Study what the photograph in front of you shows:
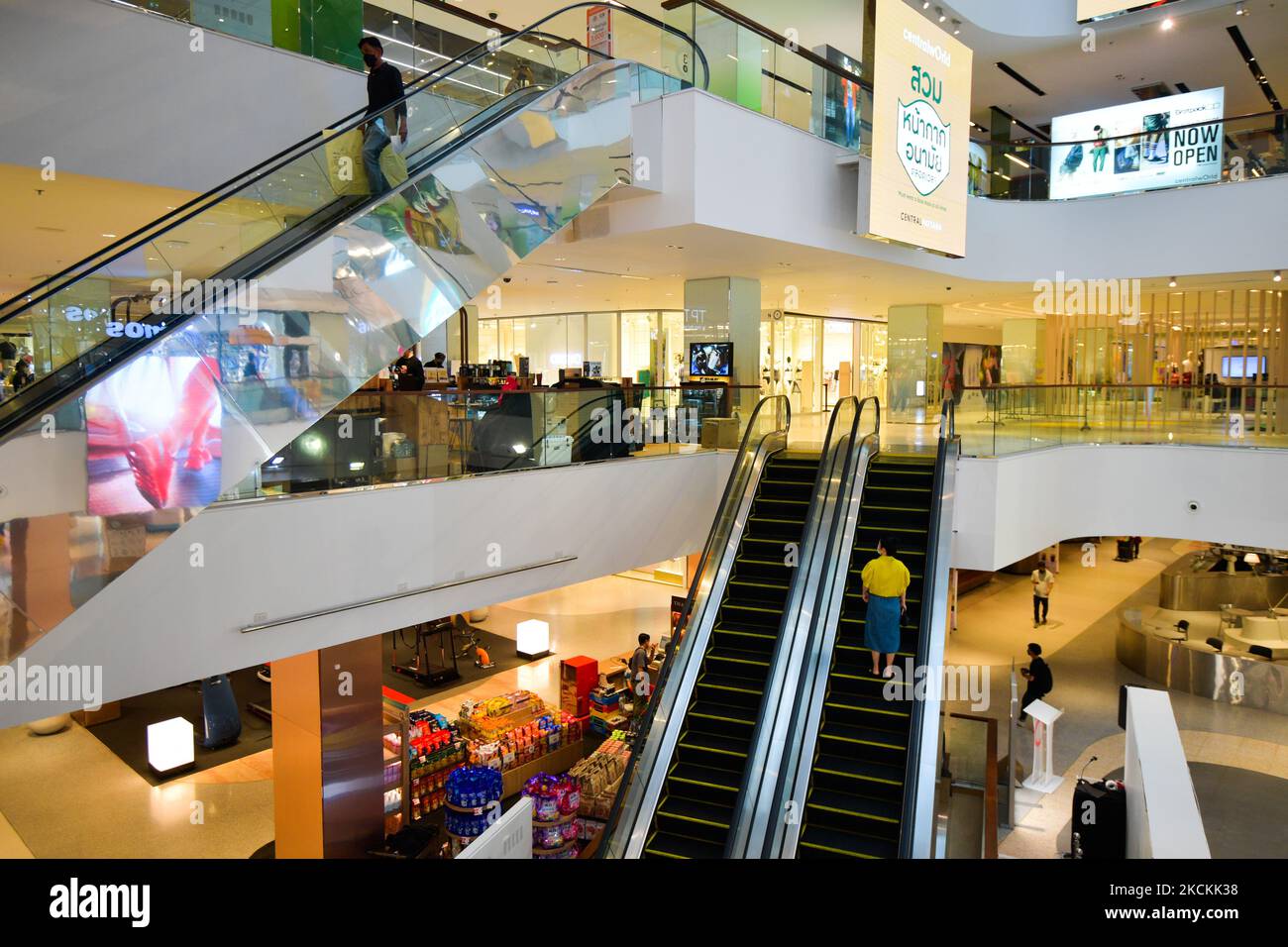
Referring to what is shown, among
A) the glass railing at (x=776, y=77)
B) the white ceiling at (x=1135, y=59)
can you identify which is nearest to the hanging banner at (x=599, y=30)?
the glass railing at (x=776, y=77)

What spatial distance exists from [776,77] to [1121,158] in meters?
8.56

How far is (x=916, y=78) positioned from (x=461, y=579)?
9.58 meters

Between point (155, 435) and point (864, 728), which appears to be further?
point (864, 728)

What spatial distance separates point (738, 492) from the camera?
10641mm

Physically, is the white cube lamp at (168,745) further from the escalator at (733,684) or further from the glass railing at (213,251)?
the escalator at (733,684)

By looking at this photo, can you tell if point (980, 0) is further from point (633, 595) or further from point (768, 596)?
point (633, 595)

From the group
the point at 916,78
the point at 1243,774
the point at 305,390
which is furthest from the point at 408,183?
the point at 1243,774

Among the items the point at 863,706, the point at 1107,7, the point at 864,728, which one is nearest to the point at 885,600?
the point at 863,706

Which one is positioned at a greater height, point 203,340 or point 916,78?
point 916,78

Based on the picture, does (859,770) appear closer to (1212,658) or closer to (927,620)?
(927,620)

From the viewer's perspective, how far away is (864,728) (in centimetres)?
827

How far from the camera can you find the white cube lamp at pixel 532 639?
1672cm

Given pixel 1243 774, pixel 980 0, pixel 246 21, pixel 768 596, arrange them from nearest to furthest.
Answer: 1. pixel 246 21
2. pixel 768 596
3. pixel 1243 774
4. pixel 980 0

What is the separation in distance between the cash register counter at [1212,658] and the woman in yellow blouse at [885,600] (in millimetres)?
10142
